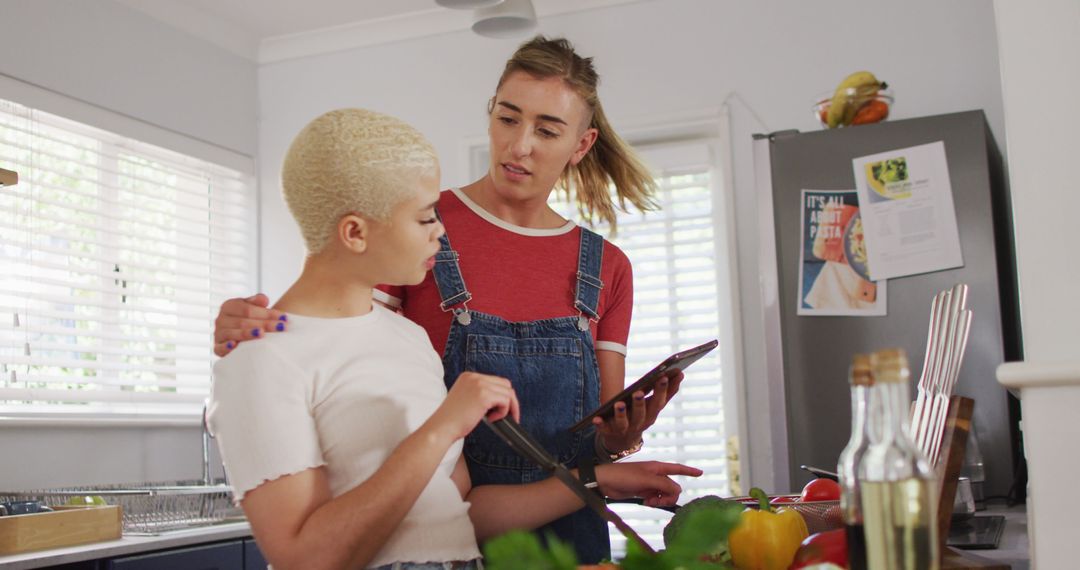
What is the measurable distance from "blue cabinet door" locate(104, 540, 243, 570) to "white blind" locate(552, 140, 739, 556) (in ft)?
4.54

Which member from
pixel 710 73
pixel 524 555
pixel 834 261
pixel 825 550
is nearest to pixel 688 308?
pixel 710 73

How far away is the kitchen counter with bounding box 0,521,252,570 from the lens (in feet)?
7.24

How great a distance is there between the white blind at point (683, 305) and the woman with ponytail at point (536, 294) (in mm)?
2007

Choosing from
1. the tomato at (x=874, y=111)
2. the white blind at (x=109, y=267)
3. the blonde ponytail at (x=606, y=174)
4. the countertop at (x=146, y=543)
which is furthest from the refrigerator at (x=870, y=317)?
the white blind at (x=109, y=267)

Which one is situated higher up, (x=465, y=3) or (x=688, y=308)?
(x=465, y=3)

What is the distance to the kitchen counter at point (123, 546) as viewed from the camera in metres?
2.21

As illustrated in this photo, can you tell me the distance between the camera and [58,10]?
333 centimetres

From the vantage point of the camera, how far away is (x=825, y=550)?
2.78 feet

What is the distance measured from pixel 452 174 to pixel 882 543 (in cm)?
341

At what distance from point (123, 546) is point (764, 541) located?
6.26 ft

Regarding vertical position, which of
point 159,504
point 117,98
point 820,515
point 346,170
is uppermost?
point 117,98

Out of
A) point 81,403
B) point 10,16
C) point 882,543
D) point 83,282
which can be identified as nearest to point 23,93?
point 10,16

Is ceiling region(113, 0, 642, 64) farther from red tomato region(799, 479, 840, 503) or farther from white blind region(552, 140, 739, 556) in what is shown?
red tomato region(799, 479, 840, 503)

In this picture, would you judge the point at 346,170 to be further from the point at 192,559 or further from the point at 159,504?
the point at 159,504
